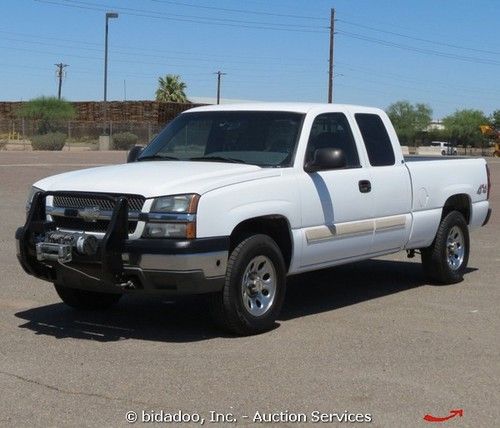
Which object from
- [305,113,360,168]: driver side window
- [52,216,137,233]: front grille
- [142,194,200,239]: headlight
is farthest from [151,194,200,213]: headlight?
[305,113,360,168]: driver side window

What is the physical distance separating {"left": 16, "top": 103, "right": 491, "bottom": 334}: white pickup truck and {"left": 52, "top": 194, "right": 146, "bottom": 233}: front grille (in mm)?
11

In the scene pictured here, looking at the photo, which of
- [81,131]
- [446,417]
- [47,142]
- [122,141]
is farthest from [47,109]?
[446,417]

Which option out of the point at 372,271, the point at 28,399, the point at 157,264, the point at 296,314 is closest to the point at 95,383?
the point at 28,399

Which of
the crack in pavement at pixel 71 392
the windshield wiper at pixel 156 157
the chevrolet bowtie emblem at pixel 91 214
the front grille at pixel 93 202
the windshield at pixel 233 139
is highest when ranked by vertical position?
the windshield at pixel 233 139

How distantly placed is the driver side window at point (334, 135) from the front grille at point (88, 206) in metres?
2.03

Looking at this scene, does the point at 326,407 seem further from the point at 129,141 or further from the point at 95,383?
the point at 129,141

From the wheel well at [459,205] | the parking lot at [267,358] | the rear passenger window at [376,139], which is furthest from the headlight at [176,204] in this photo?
the wheel well at [459,205]

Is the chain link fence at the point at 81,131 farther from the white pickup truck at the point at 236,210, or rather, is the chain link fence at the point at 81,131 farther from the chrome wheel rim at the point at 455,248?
the white pickup truck at the point at 236,210

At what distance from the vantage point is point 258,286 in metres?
7.79

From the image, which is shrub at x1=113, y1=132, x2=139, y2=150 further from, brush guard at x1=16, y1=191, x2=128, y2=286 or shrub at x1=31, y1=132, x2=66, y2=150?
brush guard at x1=16, y1=191, x2=128, y2=286

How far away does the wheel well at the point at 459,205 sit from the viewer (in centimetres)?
1050

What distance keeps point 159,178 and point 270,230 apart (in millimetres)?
1175

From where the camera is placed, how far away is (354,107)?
9.42m

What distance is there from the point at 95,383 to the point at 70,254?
1451mm
